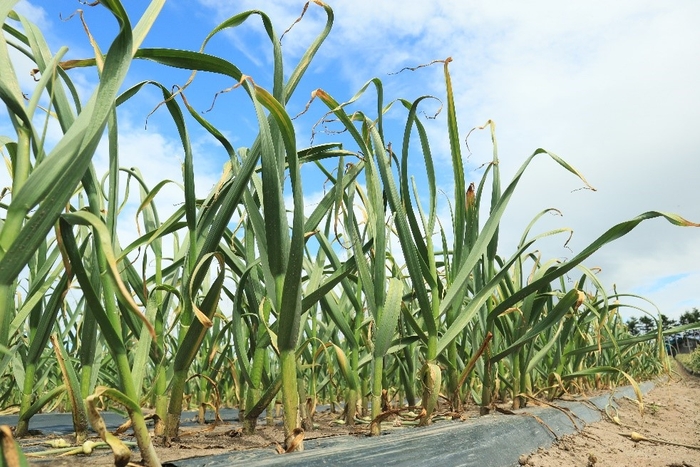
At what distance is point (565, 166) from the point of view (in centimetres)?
128

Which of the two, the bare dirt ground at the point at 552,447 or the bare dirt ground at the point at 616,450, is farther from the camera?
the bare dirt ground at the point at 616,450

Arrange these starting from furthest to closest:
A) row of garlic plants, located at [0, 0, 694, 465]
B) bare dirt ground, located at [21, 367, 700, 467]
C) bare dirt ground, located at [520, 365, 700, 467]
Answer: bare dirt ground, located at [520, 365, 700, 467], bare dirt ground, located at [21, 367, 700, 467], row of garlic plants, located at [0, 0, 694, 465]

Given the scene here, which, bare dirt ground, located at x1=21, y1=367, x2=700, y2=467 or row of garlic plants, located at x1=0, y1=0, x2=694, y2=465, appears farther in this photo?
bare dirt ground, located at x1=21, y1=367, x2=700, y2=467

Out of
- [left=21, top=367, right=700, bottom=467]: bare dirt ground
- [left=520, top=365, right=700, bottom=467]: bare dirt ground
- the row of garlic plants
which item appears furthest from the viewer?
[left=520, top=365, right=700, bottom=467]: bare dirt ground

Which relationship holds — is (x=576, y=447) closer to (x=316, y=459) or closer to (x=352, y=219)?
(x=352, y=219)

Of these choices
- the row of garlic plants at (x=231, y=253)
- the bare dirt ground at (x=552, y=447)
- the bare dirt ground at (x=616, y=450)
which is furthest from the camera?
the bare dirt ground at (x=616, y=450)

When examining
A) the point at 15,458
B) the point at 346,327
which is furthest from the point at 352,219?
the point at 15,458

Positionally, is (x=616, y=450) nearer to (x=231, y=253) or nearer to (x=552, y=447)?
(x=552, y=447)

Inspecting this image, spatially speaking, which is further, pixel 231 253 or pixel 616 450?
pixel 616 450

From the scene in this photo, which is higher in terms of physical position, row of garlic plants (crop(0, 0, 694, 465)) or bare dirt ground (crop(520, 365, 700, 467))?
row of garlic plants (crop(0, 0, 694, 465))

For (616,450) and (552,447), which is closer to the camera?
(552,447)

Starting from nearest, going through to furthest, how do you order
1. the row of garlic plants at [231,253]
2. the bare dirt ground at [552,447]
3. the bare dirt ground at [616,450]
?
1. the row of garlic plants at [231,253]
2. the bare dirt ground at [552,447]
3. the bare dirt ground at [616,450]

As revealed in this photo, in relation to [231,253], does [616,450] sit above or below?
below

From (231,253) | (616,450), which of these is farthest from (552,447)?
(231,253)
